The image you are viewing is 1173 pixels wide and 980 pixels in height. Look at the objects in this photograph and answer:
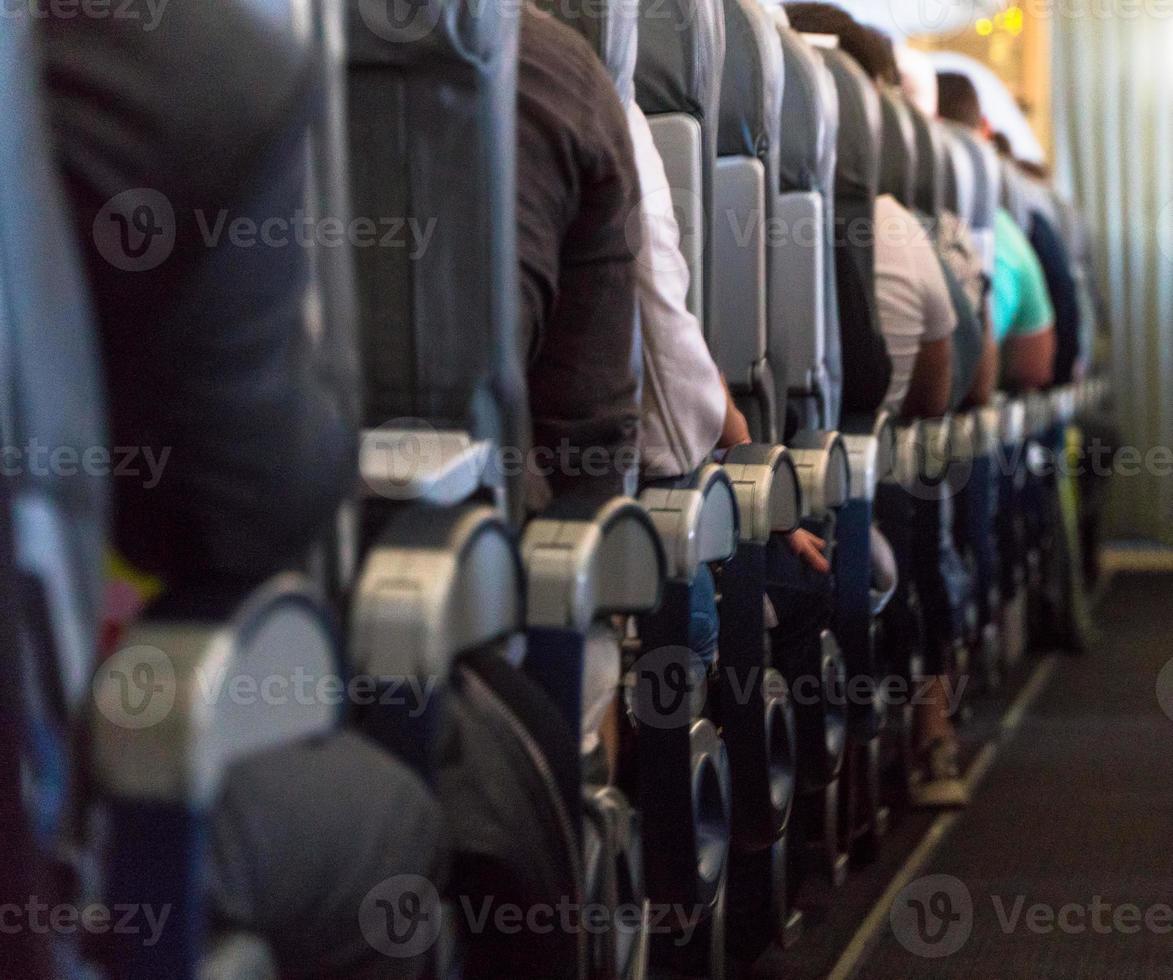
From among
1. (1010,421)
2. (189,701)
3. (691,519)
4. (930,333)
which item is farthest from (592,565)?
(1010,421)

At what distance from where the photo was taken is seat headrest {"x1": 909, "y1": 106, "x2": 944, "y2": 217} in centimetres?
367

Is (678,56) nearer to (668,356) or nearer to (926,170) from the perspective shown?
(668,356)

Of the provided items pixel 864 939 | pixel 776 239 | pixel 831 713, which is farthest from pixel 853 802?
pixel 776 239

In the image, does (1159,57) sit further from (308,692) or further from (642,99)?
(308,692)

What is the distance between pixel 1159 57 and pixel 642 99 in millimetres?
6676

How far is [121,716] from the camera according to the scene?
0.94m

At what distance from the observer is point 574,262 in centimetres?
171

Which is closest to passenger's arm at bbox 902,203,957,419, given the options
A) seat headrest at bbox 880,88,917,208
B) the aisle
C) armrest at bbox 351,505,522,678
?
seat headrest at bbox 880,88,917,208

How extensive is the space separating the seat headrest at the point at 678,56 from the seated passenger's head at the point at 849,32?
4.91 ft

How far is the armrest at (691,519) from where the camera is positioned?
1802mm

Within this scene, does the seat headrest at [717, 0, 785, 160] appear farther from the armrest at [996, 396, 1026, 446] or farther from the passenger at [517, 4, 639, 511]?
the armrest at [996, 396, 1026, 446]

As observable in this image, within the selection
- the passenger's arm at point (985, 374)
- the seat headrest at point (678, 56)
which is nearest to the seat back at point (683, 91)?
the seat headrest at point (678, 56)

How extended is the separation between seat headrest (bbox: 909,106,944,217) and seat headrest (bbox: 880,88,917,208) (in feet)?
0.71

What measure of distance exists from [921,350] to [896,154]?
0.38 metres
